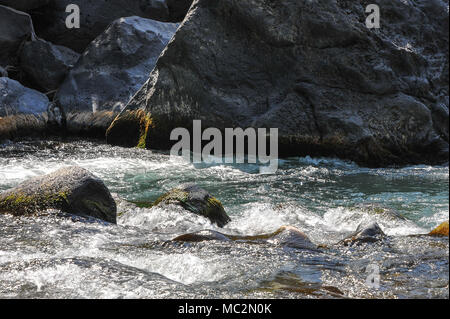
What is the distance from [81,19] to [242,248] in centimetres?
1440

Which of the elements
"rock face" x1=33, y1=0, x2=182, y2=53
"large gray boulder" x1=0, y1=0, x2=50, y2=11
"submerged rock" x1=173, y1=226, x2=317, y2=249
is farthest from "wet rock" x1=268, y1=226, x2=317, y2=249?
"large gray boulder" x1=0, y1=0, x2=50, y2=11

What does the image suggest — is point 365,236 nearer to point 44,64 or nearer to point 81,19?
point 44,64

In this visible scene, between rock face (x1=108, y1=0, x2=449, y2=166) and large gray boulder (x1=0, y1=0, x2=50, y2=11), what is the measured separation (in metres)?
6.26

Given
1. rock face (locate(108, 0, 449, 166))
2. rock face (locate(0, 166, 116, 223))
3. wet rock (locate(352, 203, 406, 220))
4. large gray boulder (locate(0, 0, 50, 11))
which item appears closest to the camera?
rock face (locate(0, 166, 116, 223))

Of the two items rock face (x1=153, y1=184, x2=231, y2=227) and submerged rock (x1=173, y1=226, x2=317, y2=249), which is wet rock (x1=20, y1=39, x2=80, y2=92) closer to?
rock face (x1=153, y1=184, x2=231, y2=227)

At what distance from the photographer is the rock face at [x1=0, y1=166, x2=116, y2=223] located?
6320 millimetres

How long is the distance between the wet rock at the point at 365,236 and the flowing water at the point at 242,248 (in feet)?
0.36

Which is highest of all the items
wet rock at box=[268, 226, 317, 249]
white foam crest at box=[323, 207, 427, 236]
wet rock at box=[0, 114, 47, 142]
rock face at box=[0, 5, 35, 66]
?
rock face at box=[0, 5, 35, 66]

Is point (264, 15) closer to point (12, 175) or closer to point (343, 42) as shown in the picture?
point (343, 42)

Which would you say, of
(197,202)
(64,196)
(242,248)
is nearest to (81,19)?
(197,202)

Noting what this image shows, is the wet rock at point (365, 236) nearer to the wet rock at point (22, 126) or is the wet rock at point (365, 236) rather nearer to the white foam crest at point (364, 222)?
the white foam crest at point (364, 222)

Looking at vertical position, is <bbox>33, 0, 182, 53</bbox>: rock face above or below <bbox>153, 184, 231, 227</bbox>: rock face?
above

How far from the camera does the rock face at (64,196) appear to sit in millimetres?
6320

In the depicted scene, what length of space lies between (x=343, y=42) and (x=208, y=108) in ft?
11.3
